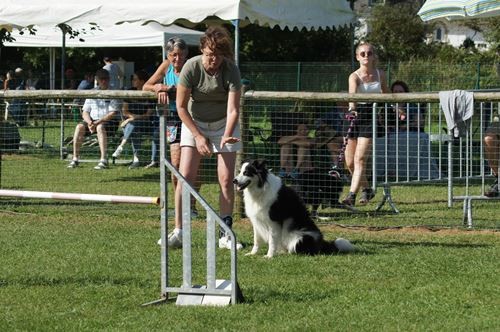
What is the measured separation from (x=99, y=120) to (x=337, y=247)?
25.5ft

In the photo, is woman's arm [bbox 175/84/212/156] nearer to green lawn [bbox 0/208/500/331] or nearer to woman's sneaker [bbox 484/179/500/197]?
green lawn [bbox 0/208/500/331]

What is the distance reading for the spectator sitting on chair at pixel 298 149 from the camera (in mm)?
12445

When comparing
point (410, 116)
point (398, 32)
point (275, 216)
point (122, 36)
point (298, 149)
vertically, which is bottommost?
point (275, 216)

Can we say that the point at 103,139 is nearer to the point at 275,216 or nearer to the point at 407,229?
the point at 407,229

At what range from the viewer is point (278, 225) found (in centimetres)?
857

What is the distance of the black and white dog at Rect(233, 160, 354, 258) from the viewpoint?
27.9 feet

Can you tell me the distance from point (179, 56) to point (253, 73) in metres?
17.8

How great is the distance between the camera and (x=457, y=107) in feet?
31.8

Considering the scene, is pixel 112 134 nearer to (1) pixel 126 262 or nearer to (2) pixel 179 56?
(2) pixel 179 56

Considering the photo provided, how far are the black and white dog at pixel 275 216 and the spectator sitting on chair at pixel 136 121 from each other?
5465mm

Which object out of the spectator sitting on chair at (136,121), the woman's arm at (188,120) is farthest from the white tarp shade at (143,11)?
the woman's arm at (188,120)

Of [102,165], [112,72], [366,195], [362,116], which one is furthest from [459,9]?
[112,72]

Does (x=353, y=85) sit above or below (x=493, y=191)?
above

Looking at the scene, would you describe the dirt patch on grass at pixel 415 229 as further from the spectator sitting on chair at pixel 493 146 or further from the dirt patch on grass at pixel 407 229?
the spectator sitting on chair at pixel 493 146
